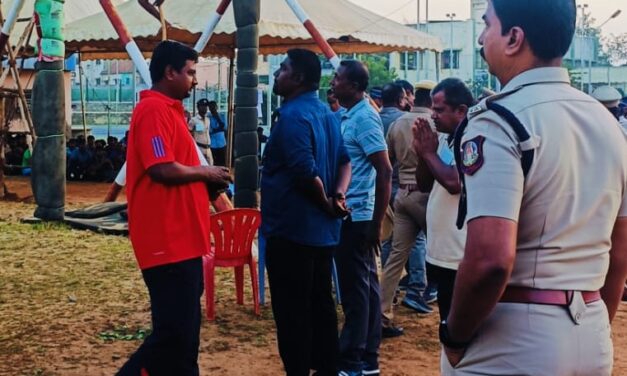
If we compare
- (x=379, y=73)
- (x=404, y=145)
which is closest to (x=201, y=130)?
(x=404, y=145)

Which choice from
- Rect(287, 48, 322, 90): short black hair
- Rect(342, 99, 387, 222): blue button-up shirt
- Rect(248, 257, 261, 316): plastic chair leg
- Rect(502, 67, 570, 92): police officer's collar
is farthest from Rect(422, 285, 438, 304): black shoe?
Rect(502, 67, 570, 92): police officer's collar

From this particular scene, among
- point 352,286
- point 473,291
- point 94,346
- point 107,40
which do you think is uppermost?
point 107,40

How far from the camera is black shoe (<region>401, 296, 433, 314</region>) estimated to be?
6852 mm

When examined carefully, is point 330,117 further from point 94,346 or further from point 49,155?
point 49,155

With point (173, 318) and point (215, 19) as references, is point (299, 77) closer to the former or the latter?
point (173, 318)

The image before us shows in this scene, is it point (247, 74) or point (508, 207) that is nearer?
point (508, 207)

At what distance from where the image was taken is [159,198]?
149 inches

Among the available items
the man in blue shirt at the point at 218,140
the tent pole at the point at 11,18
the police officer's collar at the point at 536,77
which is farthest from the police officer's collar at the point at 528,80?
the man in blue shirt at the point at 218,140

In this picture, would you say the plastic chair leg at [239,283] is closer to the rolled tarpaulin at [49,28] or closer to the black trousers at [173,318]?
the black trousers at [173,318]

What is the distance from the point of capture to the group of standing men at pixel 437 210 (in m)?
2.06

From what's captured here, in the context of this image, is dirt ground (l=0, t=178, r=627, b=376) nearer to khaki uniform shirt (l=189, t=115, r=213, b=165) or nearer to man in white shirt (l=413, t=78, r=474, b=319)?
man in white shirt (l=413, t=78, r=474, b=319)

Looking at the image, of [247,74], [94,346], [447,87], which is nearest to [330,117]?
[447,87]

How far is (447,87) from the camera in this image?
4.48m

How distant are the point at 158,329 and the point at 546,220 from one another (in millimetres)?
2215
